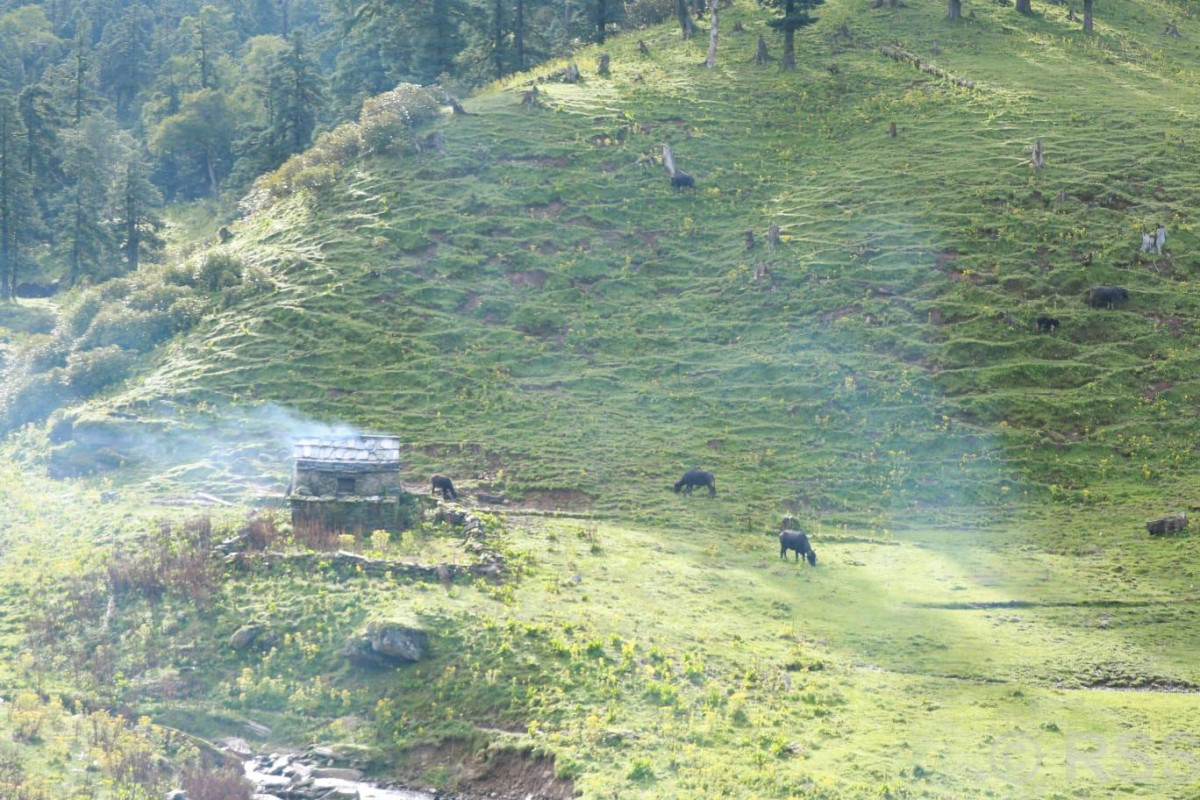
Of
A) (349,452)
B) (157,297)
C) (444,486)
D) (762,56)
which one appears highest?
(762,56)

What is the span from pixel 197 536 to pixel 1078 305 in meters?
38.5

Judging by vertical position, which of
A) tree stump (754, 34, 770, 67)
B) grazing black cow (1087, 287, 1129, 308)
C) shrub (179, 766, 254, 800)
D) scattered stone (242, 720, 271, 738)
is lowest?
scattered stone (242, 720, 271, 738)

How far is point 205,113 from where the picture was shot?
108812 millimetres

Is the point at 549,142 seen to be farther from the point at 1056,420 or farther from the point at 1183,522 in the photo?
the point at 1183,522

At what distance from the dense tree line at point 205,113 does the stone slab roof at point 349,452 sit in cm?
4768

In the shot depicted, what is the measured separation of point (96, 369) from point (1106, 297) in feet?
145

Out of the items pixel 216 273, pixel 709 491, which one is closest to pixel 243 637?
pixel 709 491

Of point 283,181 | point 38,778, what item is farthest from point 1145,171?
point 38,778

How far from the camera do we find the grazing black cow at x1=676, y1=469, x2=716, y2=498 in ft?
155

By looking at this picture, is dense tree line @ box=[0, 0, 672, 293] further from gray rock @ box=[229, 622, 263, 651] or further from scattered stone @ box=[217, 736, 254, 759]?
scattered stone @ box=[217, 736, 254, 759]

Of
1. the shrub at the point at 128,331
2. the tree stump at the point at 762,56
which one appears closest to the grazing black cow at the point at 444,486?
the shrub at the point at 128,331

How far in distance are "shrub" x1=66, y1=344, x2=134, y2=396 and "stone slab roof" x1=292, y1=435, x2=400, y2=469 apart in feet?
59.2

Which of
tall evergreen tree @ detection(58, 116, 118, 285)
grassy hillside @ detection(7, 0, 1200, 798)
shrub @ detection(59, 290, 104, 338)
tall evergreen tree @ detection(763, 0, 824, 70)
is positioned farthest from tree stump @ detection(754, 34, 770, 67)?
shrub @ detection(59, 290, 104, 338)

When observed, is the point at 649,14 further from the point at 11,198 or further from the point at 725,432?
the point at 725,432
